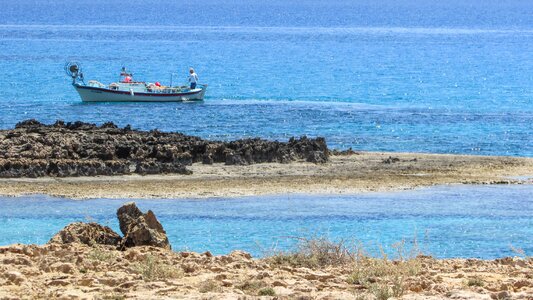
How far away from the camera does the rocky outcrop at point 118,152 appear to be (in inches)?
1138

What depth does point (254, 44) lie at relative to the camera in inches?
4193

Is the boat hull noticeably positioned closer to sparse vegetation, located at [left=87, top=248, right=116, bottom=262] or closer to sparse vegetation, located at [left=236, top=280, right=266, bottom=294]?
sparse vegetation, located at [left=87, top=248, right=116, bottom=262]

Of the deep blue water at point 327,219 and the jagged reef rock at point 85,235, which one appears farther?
the deep blue water at point 327,219

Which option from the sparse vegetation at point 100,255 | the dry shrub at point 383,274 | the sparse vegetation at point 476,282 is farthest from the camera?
the sparse vegetation at point 100,255

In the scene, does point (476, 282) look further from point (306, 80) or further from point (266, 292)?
point (306, 80)

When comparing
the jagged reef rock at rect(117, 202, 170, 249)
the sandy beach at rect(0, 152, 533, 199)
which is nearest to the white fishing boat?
the sandy beach at rect(0, 152, 533, 199)

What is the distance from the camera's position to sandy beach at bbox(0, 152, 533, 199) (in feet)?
88.8

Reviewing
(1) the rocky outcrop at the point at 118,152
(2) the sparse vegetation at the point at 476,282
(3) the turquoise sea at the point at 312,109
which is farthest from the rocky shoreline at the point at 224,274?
(1) the rocky outcrop at the point at 118,152

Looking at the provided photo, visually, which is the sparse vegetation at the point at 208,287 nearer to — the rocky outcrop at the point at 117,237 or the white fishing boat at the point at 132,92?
the rocky outcrop at the point at 117,237

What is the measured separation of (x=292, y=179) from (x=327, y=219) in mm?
4796

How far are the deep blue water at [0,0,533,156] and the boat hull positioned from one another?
58 centimetres

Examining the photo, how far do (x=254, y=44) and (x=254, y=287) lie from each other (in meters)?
96.0

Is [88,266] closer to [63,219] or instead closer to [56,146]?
[63,219]

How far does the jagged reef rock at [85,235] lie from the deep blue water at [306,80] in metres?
23.1
